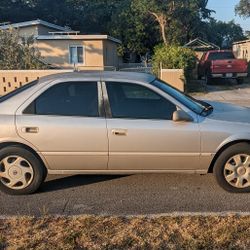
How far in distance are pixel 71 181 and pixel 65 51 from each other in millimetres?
23093

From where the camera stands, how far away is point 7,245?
3.89 meters

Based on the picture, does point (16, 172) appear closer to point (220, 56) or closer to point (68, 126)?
point (68, 126)

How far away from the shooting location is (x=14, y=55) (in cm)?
1734

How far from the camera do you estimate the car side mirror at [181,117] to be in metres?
5.13

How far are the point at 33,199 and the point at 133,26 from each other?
135 ft

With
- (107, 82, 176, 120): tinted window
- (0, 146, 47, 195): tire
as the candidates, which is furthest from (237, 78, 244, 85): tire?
(0, 146, 47, 195): tire

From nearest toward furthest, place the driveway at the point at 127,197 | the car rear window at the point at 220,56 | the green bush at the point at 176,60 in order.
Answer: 1. the driveway at the point at 127,197
2. the green bush at the point at 176,60
3. the car rear window at the point at 220,56

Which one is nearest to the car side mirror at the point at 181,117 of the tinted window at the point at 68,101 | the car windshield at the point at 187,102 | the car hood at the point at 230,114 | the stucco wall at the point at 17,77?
the car windshield at the point at 187,102

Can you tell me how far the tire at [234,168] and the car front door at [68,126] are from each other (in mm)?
1438

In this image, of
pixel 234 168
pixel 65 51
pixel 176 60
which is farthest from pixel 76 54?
pixel 234 168

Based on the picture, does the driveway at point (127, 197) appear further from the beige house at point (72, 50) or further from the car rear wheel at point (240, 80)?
the beige house at point (72, 50)

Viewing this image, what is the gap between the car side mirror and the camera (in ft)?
16.8

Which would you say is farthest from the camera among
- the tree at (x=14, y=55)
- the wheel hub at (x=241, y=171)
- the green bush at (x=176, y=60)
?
the green bush at (x=176, y=60)

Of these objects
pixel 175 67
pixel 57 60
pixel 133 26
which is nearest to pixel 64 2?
pixel 133 26
